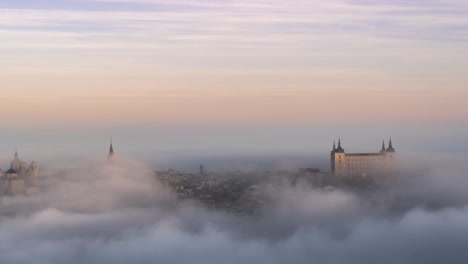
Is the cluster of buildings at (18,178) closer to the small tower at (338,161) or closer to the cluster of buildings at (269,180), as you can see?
the cluster of buildings at (269,180)

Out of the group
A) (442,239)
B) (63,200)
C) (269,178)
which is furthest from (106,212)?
(442,239)

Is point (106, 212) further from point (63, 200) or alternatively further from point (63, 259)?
point (63, 259)

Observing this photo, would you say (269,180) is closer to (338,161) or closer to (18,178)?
(338,161)

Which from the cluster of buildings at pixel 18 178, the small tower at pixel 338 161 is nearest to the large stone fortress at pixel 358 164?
the small tower at pixel 338 161

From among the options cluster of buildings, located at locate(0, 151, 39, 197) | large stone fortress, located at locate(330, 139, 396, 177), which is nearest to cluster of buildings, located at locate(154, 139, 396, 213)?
large stone fortress, located at locate(330, 139, 396, 177)

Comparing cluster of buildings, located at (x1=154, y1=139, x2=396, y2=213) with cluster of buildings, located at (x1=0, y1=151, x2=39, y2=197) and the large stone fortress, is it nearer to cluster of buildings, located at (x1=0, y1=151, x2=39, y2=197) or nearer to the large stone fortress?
the large stone fortress

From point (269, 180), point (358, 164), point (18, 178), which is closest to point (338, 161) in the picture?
point (358, 164)
